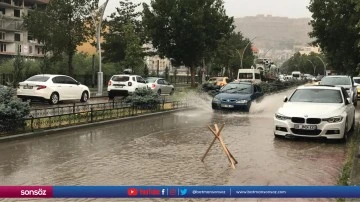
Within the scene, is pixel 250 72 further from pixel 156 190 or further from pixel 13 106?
pixel 156 190

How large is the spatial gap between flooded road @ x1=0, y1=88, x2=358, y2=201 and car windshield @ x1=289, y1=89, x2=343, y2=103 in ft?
4.50

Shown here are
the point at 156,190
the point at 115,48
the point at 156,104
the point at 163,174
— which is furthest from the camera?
the point at 115,48

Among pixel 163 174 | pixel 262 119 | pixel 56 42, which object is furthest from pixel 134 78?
pixel 163 174

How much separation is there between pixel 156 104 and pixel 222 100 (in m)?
3.06

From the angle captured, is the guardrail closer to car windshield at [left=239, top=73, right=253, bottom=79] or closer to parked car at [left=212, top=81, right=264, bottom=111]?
parked car at [left=212, top=81, right=264, bottom=111]

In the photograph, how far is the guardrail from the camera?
12812mm

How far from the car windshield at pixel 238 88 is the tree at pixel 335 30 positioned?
20.9m

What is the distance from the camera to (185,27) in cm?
4294

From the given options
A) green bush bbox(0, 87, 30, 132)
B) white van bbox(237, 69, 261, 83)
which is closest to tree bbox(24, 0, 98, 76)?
white van bbox(237, 69, 261, 83)

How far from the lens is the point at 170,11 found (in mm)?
42938

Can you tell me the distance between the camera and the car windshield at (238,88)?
2147cm

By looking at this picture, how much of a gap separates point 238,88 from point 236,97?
141cm

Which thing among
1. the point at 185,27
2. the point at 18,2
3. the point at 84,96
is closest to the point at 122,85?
the point at 84,96

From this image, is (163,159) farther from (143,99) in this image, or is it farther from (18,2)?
(18,2)
